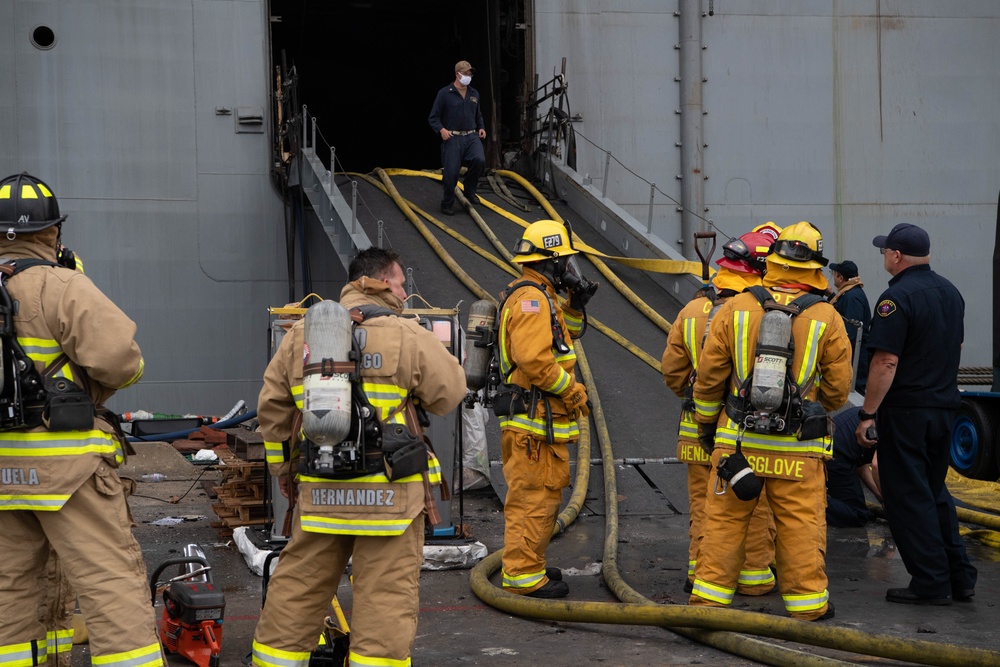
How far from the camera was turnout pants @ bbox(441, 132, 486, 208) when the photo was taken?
12.3m

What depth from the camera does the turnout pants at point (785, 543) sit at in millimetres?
5242

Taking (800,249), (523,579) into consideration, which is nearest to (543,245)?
(800,249)

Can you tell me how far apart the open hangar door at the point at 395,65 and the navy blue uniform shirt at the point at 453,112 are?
8.49ft

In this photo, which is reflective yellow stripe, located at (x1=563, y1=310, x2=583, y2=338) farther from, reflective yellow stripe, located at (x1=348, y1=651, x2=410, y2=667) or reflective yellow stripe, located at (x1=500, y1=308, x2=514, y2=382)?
reflective yellow stripe, located at (x1=348, y1=651, x2=410, y2=667)

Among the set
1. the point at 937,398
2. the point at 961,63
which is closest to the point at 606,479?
the point at 937,398

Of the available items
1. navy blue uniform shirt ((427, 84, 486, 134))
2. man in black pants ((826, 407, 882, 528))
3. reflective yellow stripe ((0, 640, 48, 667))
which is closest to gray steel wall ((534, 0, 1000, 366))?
navy blue uniform shirt ((427, 84, 486, 134))

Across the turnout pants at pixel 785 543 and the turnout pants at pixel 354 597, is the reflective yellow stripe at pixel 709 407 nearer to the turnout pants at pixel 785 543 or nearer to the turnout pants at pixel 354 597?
the turnout pants at pixel 785 543

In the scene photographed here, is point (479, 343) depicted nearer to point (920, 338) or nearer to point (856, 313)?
→ point (920, 338)

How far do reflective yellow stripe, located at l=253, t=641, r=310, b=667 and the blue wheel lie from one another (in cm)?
689

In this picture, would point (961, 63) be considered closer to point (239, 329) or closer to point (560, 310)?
point (239, 329)

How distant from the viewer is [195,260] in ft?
43.7

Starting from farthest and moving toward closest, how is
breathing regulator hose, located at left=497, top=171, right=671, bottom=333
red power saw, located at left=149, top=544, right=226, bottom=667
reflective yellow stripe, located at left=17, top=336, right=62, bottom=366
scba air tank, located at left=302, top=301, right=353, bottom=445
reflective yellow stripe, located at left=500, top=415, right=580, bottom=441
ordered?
breathing regulator hose, located at left=497, top=171, right=671, bottom=333 < reflective yellow stripe, located at left=500, top=415, right=580, bottom=441 < red power saw, located at left=149, top=544, right=226, bottom=667 < reflective yellow stripe, located at left=17, top=336, right=62, bottom=366 < scba air tank, located at left=302, top=301, right=353, bottom=445

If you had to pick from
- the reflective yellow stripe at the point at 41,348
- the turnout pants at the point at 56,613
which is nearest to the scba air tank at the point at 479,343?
the turnout pants at the point at 56,613

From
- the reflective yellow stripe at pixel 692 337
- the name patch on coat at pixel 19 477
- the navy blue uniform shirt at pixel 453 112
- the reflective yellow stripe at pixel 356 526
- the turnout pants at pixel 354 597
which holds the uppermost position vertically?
the navy blue uniform shirt at pixel 453 112
